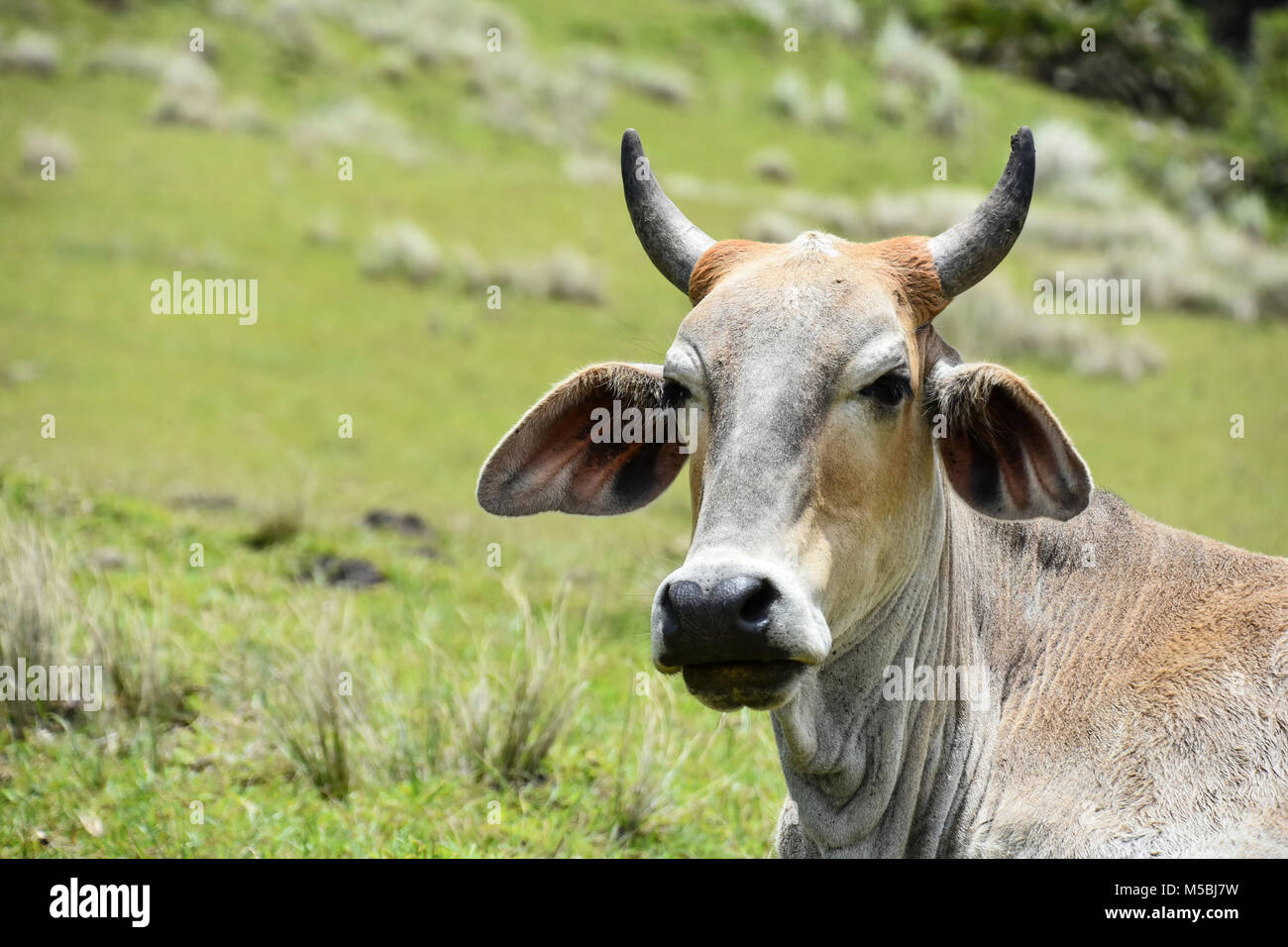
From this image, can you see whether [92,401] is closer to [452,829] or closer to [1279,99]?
[452,829]

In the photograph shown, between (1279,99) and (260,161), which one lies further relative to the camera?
(1279,99)

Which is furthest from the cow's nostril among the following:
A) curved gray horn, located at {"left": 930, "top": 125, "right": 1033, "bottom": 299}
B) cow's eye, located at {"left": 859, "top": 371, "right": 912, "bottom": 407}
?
curved gray horn, located at {"left": 930, "top": 125, "right": 1033, "bottom": 299}

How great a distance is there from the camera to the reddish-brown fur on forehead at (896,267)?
4.47 m

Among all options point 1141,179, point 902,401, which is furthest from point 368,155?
point 902,401

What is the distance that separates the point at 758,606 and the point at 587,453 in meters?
1.49

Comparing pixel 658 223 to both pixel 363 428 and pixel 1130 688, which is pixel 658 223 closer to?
pixel 1130 688

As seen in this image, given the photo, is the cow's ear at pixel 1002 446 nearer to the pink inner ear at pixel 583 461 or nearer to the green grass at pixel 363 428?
the pink inner ear at pixel 583 461

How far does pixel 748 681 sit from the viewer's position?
146 inches

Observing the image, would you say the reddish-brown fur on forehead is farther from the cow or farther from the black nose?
the black nose

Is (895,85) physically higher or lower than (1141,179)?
higher

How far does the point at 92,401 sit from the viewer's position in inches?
514

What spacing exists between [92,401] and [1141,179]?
23354 millimetres

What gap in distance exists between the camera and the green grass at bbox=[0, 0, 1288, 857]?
638 cm

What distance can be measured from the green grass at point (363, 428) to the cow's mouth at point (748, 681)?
55.3 inches
